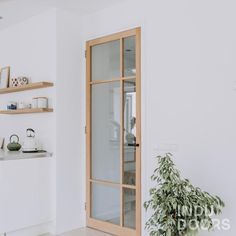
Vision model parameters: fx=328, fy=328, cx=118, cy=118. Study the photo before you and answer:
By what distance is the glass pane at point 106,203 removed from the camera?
154 inches

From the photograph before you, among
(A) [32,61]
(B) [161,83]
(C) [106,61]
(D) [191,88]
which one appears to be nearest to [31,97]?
(A) [32,61]

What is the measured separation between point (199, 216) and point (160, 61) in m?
1.62

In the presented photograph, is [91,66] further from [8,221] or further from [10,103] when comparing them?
[8,221]

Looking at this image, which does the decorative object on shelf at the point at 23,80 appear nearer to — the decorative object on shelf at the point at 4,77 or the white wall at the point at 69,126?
the decorative object on shelf at the point at 4,77

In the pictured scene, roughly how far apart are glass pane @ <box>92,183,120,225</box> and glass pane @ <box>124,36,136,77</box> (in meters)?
1.39

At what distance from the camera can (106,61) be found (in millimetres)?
4074

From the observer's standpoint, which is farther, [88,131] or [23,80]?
[23,80]

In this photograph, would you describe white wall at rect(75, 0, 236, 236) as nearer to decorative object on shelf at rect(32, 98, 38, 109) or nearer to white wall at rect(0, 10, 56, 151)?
white wall at rect(0, 10, 56, 151)

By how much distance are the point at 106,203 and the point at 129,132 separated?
3.18ft

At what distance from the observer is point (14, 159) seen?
3.69m

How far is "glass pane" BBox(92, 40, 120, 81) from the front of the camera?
3.93m

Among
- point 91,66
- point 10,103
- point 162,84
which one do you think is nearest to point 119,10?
point 91,66

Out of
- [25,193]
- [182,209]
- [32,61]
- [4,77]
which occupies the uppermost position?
[32,61]

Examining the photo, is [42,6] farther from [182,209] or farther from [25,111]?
[182,209]
